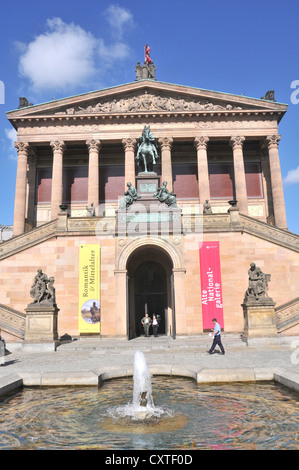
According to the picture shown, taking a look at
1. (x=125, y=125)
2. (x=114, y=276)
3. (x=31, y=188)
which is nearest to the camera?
(x=114, y=276)

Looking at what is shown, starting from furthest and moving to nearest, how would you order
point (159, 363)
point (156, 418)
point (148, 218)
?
point (148, 218) → point (159, 363) → point (156, 418)

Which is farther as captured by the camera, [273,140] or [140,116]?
[273,140]

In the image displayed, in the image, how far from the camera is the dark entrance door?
26.1 metres

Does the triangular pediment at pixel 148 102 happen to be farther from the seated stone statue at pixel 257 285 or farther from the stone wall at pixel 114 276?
the seated stone statue at pixel 257 285

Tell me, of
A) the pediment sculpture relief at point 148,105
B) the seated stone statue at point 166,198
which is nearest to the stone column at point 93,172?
the pediment sculpture relief at point 148,105

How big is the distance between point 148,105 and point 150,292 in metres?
23.6

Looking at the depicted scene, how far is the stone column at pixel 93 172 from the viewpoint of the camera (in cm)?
3862

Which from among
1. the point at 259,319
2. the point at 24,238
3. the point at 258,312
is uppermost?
the point at 24,238

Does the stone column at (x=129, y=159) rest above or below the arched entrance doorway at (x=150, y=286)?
above

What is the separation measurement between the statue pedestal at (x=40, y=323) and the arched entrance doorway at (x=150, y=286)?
26.6 ft

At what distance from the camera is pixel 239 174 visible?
3953 cm

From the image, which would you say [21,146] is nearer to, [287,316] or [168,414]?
[287,316]

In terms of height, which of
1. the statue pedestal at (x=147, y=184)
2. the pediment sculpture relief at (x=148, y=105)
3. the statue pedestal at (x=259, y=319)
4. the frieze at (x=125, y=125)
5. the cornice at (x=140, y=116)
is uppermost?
the pediment sculpture relief at (x=148, y=105)

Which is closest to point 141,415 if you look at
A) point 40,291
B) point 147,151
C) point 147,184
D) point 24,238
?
point 40,291
